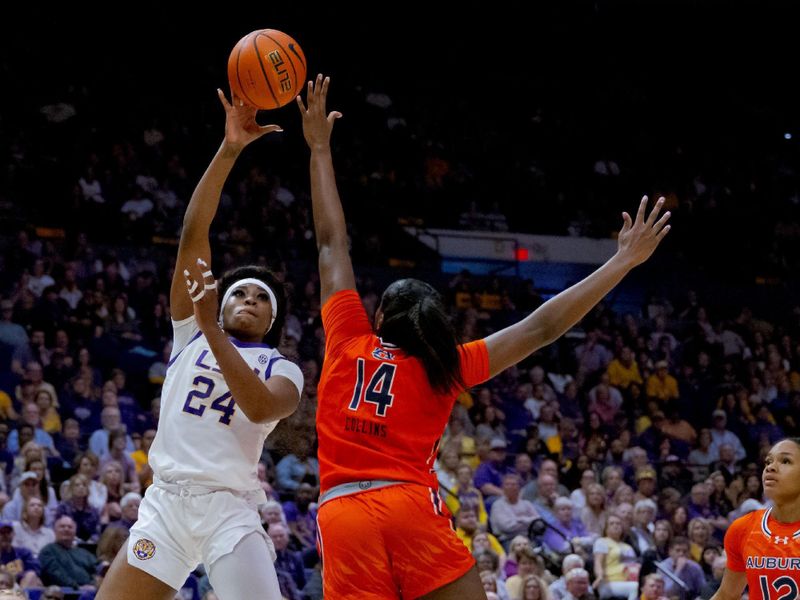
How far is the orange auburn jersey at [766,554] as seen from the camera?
558 centimetres

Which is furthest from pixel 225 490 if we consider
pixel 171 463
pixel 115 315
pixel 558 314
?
pixel 115 315

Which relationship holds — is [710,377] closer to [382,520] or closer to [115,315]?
[115,315]

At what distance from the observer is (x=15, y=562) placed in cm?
881

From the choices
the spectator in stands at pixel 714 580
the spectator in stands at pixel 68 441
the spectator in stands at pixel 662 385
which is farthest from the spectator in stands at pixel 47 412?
the spectator in stands at pixel 662 385

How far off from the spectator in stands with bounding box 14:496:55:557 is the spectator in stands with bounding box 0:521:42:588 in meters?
0.14

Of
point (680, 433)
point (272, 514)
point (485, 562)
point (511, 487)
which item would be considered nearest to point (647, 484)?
point (511, 487)

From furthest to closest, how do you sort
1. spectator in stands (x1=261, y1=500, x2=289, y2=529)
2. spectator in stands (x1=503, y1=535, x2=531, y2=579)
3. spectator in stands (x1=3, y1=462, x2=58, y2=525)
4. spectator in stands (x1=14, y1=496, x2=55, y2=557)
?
spectator in stands (x1=503, y1=535, x2=531, y2=579) → spectator in stands (x1=261, y1=500, x2=289, y2=529) → spectator in stands (x1=3, y1=462, x2=58, y2=525) → spectator in stands (x1=14, y1=496, x2=55, y2=557)

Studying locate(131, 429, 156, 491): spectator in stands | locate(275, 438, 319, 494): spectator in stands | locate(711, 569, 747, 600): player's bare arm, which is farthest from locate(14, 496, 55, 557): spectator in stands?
locate(711, 569, 747, 600): player's bare arm

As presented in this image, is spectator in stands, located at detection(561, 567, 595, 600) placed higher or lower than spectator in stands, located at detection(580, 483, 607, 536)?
lower

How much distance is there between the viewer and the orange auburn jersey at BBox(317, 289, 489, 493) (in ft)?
12.4

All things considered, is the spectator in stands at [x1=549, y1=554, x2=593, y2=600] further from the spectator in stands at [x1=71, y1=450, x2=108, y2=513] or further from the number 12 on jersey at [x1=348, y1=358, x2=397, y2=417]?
the number 12 on jersey at [x1=348, y1=358, x2=397, y2=417]

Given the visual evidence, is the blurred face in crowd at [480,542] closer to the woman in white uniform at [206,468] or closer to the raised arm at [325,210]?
the woman in white uniform at [206,468]

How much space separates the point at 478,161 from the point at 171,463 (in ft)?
52.9

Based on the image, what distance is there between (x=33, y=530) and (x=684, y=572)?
5869 millimetres
